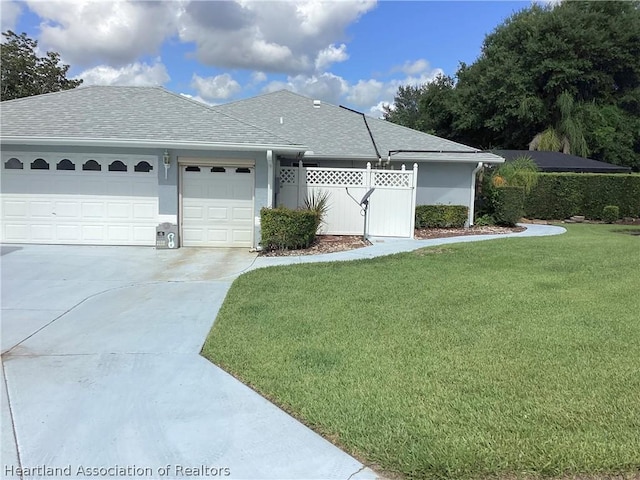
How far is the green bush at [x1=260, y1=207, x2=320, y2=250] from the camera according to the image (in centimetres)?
1133

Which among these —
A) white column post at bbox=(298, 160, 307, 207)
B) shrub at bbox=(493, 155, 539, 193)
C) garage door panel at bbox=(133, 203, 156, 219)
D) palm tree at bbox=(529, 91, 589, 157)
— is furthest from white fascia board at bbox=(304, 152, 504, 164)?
palm tree at bbox=(529, 91, 589, 157)

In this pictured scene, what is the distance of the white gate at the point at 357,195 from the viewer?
14.1 metres

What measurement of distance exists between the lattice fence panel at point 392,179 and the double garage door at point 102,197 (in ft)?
13.4

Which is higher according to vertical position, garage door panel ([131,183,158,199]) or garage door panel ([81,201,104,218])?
garage door panel ([131,183,158,199])

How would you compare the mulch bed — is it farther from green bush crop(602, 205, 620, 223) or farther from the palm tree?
the palm tree

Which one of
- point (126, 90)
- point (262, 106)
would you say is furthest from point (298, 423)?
point (262, 106)

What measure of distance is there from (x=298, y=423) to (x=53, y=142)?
34.4 feet

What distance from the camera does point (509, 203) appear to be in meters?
17.0

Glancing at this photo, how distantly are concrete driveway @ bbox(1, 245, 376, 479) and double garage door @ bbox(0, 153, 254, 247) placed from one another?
457cm

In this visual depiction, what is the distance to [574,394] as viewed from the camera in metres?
3.91

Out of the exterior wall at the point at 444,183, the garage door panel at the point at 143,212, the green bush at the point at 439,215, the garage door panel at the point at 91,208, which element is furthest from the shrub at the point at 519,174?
the garage door panel at the point at 91,208

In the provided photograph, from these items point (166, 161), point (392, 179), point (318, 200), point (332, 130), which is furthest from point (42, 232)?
point (332, 130)

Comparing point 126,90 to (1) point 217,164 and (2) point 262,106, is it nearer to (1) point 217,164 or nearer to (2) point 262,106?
(1) point 217,164

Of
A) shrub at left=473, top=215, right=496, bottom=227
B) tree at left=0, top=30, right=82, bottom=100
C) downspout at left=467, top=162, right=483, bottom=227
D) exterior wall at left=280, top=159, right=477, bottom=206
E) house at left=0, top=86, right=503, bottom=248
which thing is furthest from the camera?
tree at left=0, top=30, right=82, bottom=100
